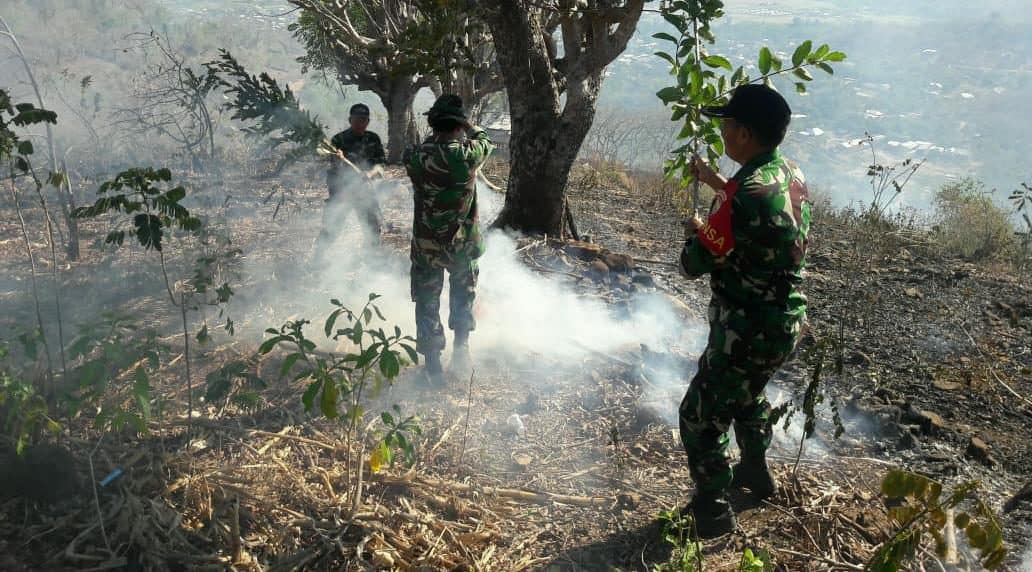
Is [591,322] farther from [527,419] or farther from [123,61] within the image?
[123,61]

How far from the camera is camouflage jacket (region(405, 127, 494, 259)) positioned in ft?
11.3

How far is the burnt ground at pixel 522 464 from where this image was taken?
2.41 m

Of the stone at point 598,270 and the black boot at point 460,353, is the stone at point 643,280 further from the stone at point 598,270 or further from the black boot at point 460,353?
the black boot at point 460,353

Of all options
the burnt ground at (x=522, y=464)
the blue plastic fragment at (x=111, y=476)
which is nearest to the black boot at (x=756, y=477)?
the burnt ground at (x=522, y=464)

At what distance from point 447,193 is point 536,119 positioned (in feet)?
8.49

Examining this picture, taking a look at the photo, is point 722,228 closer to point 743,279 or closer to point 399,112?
point 743,279

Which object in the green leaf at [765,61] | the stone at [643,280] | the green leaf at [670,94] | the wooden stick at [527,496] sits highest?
the green leaf at [765,61]

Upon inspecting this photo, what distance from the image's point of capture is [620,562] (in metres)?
2.54

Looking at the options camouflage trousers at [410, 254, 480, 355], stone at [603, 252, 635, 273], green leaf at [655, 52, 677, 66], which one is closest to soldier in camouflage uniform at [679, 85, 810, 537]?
green leaf at [655, 52, 677, 66]

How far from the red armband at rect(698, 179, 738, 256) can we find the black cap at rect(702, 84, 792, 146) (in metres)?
0.23

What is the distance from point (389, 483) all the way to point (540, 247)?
11.5 feet

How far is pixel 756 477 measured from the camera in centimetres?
275

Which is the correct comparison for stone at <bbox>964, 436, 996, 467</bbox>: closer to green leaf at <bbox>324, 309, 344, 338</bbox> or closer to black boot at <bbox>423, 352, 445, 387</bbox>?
black boot at <bbox>423, 352, 445, 387</bbox>

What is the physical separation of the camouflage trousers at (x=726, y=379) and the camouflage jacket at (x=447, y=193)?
1679mm
